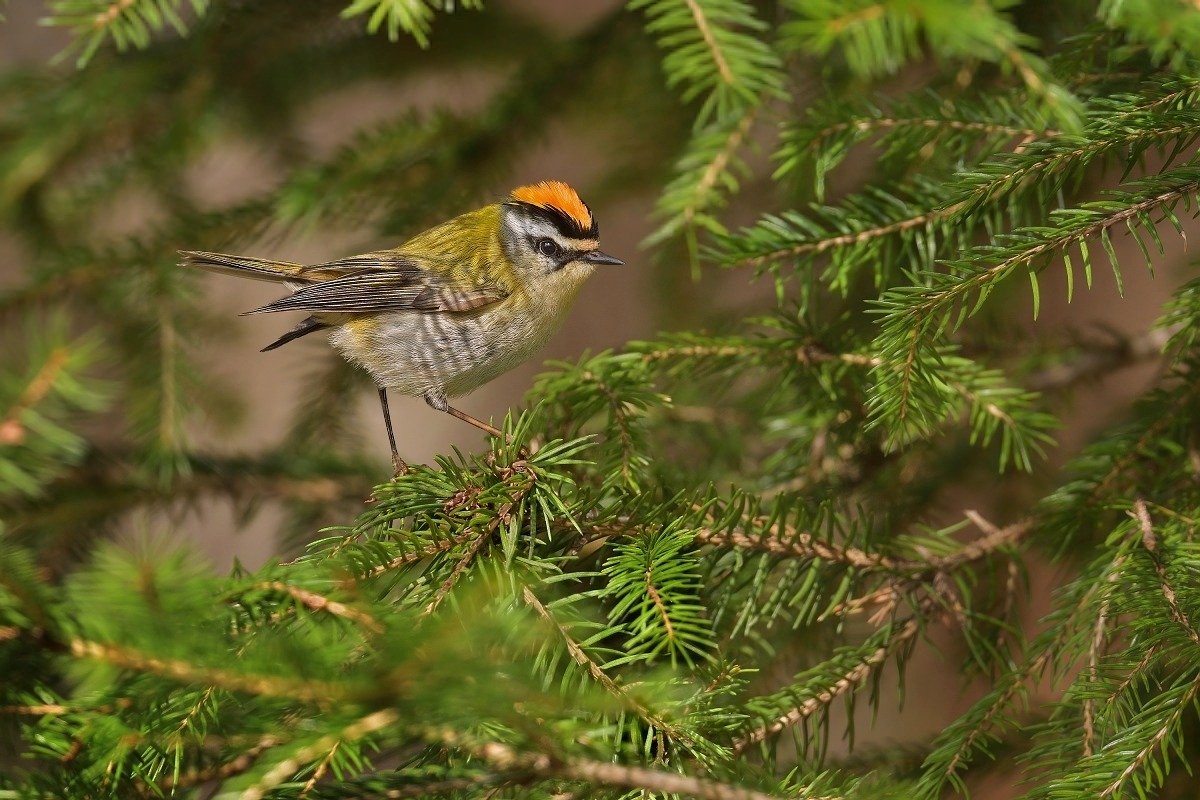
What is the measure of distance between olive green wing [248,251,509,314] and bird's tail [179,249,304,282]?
32 mm

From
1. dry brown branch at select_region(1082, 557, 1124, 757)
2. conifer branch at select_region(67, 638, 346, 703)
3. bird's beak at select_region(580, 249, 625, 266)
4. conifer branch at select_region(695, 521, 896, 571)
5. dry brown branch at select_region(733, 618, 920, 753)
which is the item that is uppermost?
conifer branch at select_region(67, 638, 346, 703)

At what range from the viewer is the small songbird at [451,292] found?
5.97ft

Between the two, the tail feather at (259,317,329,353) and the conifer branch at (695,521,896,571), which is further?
the tail feather at (259,317,329,353)

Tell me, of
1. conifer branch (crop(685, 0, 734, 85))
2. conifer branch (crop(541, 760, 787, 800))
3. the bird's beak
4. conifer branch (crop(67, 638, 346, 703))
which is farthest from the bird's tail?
conifer branch (crop(541, 760, 787, 800))

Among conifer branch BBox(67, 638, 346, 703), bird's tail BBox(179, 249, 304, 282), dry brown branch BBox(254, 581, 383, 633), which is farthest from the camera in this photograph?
bird's tail BBox(179, 249, 304, 282)

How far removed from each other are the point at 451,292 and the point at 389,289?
0.12 m

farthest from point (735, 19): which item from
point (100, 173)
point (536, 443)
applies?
point (100, 173)

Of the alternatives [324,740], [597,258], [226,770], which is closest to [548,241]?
[597,258]

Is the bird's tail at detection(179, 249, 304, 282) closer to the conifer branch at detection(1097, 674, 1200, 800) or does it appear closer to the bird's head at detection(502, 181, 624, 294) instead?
the bird's head at detection(502, 181, 624, 294)

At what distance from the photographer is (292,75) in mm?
2137

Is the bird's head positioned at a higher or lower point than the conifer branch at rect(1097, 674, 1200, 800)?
higher

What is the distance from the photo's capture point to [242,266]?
180 centimetres

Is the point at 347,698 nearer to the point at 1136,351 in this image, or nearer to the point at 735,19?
the point at 735,19

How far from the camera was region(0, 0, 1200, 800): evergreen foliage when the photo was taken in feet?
2.56
